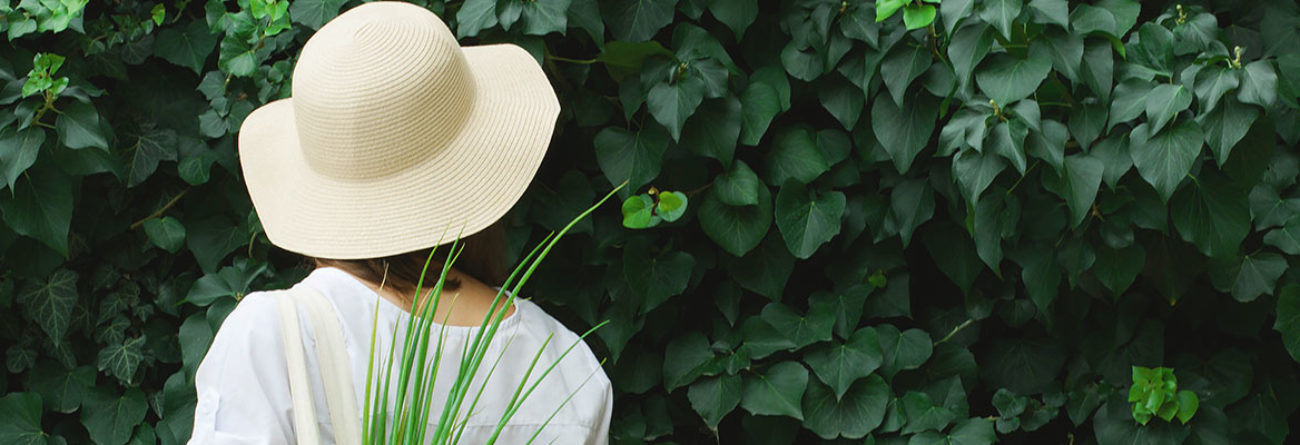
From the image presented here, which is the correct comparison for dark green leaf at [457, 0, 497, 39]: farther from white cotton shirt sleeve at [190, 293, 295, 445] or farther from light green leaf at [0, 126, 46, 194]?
white cotton shirt sleeve at [190, 293, 295, 445]

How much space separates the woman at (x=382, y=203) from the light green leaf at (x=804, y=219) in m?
0.85

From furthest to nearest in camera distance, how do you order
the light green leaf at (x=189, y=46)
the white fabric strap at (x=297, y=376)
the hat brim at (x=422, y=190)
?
the light green leaf at (x=189, y=46)
the hat brim at (x=422, y=190)
the white fabric strap at (x=297, y=376)

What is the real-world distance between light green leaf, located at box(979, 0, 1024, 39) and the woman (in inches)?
28.8

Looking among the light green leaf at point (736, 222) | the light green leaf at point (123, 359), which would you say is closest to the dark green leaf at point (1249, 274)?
the light green leaf at point (736, 222)

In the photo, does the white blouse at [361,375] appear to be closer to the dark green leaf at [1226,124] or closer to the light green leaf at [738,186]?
the light green leaf at [738,186]

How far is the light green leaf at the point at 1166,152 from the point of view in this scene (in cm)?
173

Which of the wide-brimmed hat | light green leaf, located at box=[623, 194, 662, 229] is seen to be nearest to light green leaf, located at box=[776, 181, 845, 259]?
light green leaf, located at box=[623, 194, 662, 229]

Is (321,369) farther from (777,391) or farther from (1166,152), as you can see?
(1166,152)

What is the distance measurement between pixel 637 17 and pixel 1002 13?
2.16 feet

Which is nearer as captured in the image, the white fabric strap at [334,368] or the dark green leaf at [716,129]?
the white fabric strap at [334,368]

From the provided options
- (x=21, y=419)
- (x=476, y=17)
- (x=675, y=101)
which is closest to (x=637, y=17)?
(x=675, y=101)

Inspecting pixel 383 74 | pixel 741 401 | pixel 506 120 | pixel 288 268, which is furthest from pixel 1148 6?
pixel 288 268

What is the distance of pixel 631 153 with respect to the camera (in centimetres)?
207

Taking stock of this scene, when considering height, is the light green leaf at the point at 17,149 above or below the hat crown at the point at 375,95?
below
